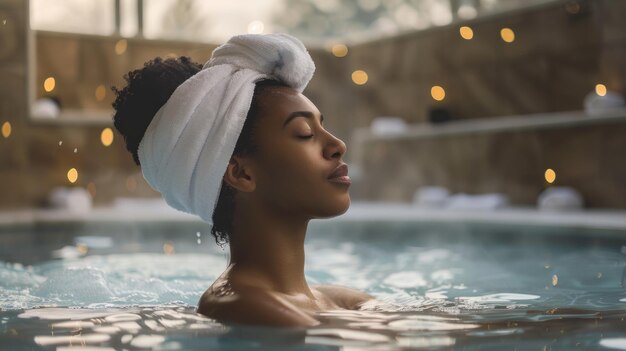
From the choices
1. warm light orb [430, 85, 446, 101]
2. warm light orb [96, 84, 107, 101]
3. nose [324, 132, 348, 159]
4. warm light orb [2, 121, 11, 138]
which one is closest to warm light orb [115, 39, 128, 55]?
warm light orb [96, 84, 107, 101]

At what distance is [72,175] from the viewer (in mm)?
8086

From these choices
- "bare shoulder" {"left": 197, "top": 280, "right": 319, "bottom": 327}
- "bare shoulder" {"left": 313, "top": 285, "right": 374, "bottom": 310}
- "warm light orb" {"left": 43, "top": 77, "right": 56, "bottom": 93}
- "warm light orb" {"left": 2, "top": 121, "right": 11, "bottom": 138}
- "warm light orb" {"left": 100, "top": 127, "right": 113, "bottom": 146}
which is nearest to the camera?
"bare shoulder" {"left": 197, "top": 280, "right": 319, "bottom": 327}

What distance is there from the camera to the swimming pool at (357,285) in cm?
169

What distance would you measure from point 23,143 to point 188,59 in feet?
20.2

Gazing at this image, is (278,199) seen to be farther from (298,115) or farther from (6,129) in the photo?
(6,129)

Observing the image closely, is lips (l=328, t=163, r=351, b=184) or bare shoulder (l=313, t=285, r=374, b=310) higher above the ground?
lips (l=328, t=163, r=351, b=184)

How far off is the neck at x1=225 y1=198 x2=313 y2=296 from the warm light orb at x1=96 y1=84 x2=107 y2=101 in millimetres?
7572

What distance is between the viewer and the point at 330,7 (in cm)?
1067

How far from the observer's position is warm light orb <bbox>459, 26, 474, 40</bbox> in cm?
855

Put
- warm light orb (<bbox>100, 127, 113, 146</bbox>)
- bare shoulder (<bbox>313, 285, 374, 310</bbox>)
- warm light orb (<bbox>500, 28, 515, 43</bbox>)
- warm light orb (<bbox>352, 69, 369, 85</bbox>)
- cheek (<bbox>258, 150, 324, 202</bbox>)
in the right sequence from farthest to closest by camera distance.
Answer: warm light orb (<bbox>352, 69, 369, 85</bbox>), warm light orb (<bbox>100, 127, 113, 146</bbox>), warm light orb (<bbox>500, 28, 515, 43</bbox>), bare shoulder (<bbox>313, 285, 374, 310</bbox>), cheek (<bbox>258, 150, 324, 202</bbox>)

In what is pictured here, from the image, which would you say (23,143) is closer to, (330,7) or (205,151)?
(330,7)

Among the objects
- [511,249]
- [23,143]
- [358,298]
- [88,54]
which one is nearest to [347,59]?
[88,54]

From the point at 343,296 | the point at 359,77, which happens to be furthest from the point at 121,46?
the point at 343,296

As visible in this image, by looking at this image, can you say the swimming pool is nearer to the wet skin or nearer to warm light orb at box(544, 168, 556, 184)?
the wet skin
